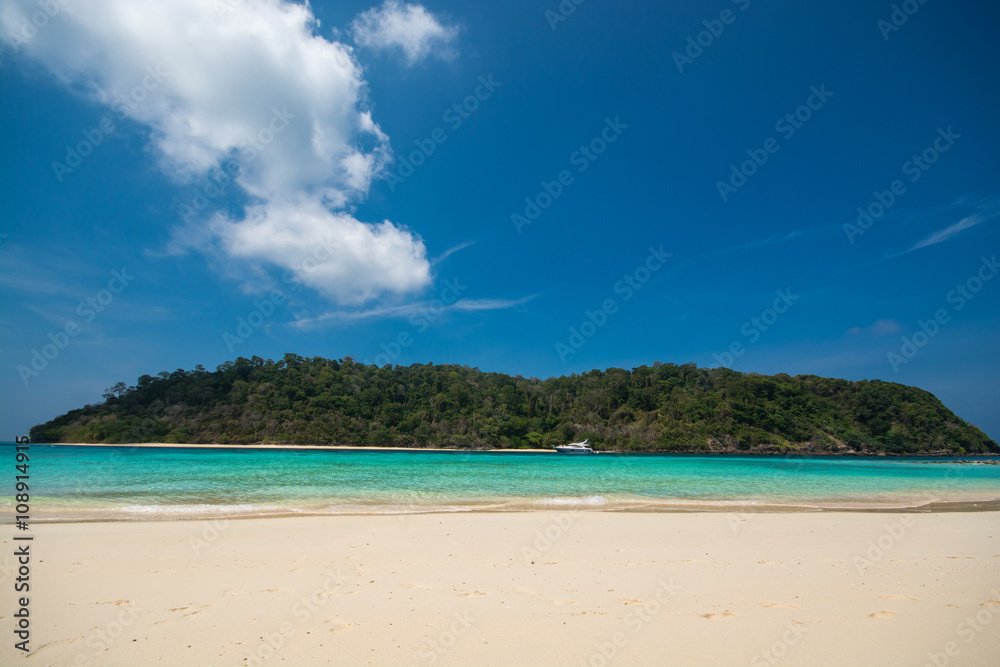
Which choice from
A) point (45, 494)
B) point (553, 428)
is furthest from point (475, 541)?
point (553, 428)

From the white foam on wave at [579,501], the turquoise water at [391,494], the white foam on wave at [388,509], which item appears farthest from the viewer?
the white foam on wave at [579,501]

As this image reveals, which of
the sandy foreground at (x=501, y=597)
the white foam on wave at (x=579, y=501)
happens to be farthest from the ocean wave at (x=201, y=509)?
the white foam on wave at (x=579, y=501)

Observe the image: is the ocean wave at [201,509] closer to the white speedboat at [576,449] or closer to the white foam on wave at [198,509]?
the white foam on wave at [198,509]

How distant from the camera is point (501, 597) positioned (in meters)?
5.49

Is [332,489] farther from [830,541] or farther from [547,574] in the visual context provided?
[830,541]

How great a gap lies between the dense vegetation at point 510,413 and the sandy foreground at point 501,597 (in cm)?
7294

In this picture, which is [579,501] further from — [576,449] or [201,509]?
[576,449]

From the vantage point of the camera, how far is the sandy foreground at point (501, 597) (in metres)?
4.12

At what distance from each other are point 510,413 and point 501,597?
3358 inches

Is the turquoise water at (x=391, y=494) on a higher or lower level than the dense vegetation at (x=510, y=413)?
lower

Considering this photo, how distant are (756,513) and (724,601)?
31.9ft

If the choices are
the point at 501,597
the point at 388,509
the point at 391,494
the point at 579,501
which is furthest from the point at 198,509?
the point at 579,501

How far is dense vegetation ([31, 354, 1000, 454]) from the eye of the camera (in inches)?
2933

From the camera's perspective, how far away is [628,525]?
10633 millimetres
